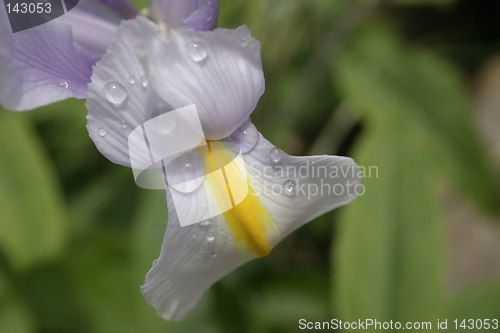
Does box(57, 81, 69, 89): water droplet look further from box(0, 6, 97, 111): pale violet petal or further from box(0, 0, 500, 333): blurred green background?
box(0, 0, 500, 333): blurred green background

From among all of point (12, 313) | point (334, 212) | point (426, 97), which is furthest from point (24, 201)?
point (426, 97)

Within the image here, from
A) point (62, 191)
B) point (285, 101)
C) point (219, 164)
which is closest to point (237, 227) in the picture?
point (219, 164)

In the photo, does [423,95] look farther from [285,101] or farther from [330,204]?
[330,204]

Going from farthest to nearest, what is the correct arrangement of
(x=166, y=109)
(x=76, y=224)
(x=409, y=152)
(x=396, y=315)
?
(x=76, y=224)
(x=409, y=152)
(x=396, y=315)
(x=166, y=109)

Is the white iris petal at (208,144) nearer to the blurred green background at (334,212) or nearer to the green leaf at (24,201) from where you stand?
the blurred green background at (334,212)

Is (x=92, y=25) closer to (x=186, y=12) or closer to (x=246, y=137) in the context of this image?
(x=186, y=12)

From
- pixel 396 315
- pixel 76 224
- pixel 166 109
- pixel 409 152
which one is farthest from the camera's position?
pixel 76 224
